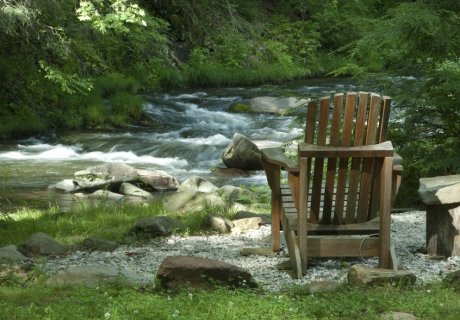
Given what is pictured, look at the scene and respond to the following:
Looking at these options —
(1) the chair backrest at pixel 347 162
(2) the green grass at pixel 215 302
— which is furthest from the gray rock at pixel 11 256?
(1) the chair backrest at pixel 347 162

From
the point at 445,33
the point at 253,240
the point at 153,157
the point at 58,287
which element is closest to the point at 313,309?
the point at 58,287

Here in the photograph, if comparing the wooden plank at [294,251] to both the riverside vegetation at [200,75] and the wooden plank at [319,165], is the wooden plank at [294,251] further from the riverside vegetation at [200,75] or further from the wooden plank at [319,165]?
the riverside vegetation at [200,75]

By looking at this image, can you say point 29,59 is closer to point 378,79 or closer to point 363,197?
point 378,79

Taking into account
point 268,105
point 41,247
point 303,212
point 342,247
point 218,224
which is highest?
point 303,212

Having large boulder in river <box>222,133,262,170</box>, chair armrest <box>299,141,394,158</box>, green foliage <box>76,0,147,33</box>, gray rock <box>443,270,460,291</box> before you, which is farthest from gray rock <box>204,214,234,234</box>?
large boulder in river <box>222,133,262,170</box>

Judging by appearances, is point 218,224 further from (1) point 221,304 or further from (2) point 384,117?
(1) point 221,304

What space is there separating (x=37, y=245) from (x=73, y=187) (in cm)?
587

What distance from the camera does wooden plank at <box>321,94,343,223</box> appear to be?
5770 millimetres

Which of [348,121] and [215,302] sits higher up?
[348,121]

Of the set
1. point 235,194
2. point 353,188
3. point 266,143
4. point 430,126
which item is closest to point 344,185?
point 353,188

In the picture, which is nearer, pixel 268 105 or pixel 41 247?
pixel 41 247

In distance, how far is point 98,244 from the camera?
716 centimetres

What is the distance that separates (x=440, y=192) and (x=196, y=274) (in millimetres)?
2206

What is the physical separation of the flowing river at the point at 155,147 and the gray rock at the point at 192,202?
2144 mm
